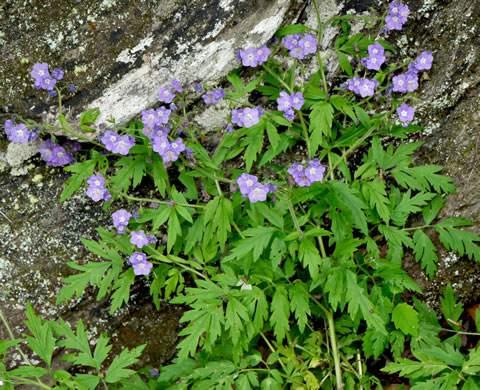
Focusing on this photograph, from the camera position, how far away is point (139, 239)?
127 inches

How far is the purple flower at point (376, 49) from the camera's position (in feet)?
11.2

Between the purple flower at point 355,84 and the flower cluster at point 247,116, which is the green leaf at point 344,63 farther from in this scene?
the flower cluster at point 247,116

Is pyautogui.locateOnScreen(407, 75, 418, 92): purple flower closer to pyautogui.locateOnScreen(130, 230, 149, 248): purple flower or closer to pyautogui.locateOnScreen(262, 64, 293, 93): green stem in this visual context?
pyautogui.locateOnScreen(262, 64, 293, 93): green stem

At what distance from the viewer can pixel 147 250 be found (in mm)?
3404

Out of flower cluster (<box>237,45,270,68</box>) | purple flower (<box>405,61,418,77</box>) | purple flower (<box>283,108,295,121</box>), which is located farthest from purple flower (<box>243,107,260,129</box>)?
A: purple flower (<box>405,61,418,77</box>)

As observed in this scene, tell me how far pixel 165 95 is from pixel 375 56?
59.2 inches

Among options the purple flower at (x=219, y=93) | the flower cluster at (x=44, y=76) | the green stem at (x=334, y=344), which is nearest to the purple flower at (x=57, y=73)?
the flower cluster at (x=44, y=76)

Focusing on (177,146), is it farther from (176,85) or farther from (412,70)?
(412,70)

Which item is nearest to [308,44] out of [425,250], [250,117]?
[250,117]

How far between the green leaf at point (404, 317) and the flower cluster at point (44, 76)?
277 cm

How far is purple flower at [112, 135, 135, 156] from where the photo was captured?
322 cm

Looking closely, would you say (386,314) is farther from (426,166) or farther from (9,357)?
(9,357)

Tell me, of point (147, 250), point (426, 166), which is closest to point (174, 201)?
point (147, 250)

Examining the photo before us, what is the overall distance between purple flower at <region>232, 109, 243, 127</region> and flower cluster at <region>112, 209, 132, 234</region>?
97 centimetres
